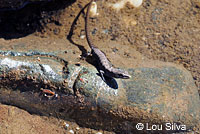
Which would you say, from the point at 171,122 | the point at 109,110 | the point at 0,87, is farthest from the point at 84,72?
the point at 171,122

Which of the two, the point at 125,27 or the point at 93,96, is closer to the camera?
the point at 93,96

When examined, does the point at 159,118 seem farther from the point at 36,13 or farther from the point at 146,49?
the point at 36,13

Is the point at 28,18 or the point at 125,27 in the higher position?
the point at 125,27

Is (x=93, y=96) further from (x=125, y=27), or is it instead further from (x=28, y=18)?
(x=28, y=18)

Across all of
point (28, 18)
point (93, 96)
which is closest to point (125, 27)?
point (28, 18)

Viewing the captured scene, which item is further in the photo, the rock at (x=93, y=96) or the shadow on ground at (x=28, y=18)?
the shadow on ground at (x=28, y=18)

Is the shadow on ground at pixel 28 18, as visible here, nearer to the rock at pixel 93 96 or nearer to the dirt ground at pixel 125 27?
the dirt ground at pixel 125 27

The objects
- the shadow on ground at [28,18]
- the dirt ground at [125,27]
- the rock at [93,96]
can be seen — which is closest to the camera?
the rock at [93,96]

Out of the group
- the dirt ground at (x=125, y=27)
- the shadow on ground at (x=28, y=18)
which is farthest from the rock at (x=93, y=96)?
the shadow on ground at (x=28, y=18)
